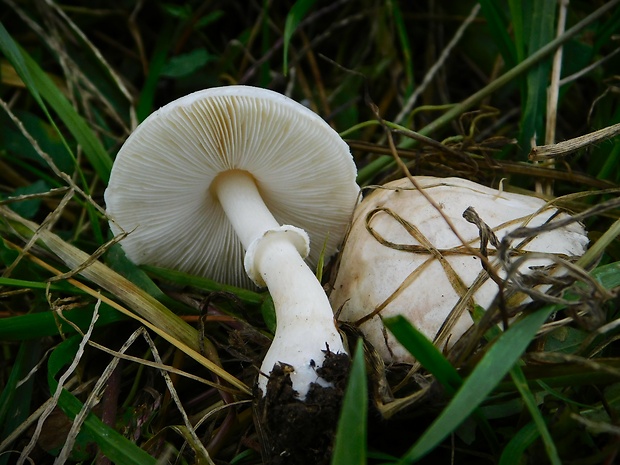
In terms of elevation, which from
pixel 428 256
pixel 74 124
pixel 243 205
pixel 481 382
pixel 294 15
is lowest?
pixel 481 382

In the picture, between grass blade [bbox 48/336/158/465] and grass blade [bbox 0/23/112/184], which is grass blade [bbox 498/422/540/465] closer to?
grass blade [bbox 48/336/158/465]

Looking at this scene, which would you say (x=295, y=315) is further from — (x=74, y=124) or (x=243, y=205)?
(x=74, y=124)

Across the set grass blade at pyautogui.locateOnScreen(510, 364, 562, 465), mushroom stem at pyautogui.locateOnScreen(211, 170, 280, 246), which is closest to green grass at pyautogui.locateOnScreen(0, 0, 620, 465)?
grass blade at pyautogui.locateOnScreen(510, 364, 562, 465)

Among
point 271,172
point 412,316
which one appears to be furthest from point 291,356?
point 271,172

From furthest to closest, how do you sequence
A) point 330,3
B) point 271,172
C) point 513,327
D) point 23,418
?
1. point 330,3
2. point 271,172
3. point 23,418
4. point 513,327

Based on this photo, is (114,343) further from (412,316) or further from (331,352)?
(412,316)

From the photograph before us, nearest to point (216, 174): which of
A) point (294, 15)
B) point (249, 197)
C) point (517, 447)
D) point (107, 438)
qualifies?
point (249, 197)
